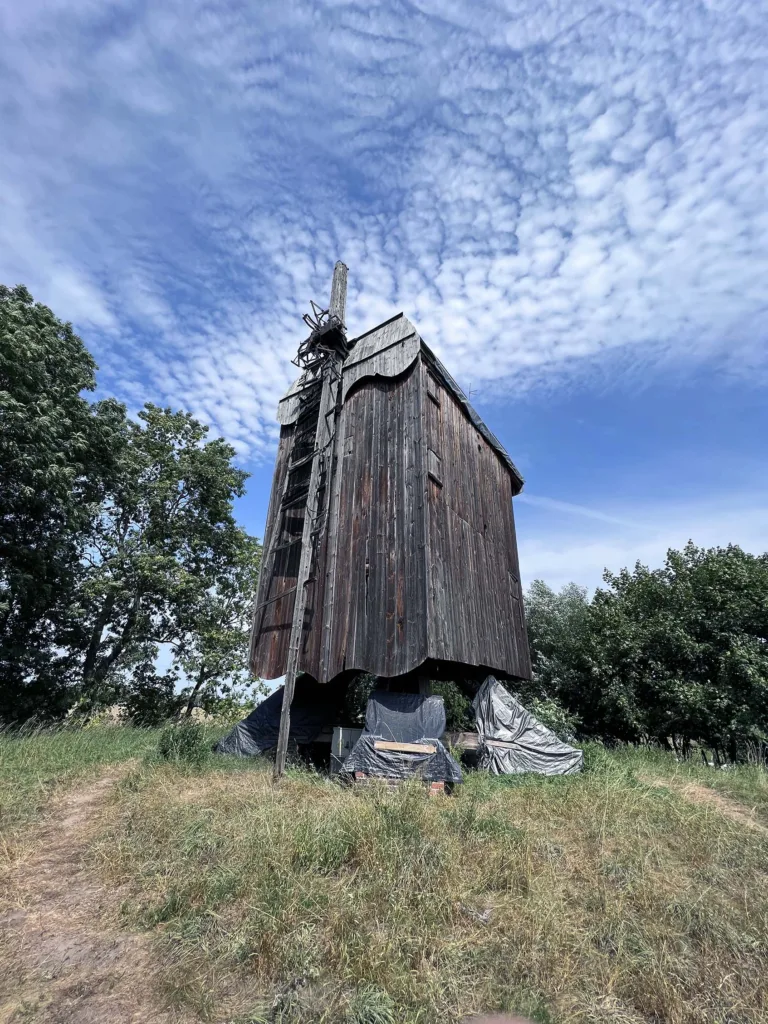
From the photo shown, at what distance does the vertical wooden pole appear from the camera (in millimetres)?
9687

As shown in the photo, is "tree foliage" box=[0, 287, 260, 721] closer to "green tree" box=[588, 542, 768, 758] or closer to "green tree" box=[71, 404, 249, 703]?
"green tree" box=[71, 404, 249, 703]

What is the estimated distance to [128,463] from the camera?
62.6 feet

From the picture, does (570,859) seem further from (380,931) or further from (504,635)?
(504,635)

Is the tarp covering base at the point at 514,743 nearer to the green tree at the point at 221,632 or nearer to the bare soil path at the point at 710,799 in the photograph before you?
the bare soil path at the point at 710,799

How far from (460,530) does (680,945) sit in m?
8.67

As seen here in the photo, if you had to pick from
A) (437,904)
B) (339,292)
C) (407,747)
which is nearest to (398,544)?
(407,747)

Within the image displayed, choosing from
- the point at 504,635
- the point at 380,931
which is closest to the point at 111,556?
the point at 504,635

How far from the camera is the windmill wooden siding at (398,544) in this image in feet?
32.9

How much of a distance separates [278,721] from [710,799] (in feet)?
29.3

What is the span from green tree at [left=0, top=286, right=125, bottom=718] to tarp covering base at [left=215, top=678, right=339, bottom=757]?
7.39 m

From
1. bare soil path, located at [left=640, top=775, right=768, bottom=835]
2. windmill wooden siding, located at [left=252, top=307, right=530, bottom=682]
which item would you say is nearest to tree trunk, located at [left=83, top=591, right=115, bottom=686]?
windmill wooden siding, located at [left=252, top=307, right=530, bottom=682]

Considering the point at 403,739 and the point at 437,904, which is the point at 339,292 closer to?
the point at 403,739

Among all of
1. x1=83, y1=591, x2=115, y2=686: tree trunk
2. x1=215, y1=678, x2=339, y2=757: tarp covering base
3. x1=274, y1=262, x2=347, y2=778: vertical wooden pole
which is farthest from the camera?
x1=83, y1=591, x2=115, y2=686: tree trunk

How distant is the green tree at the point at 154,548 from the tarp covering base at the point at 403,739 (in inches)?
478
